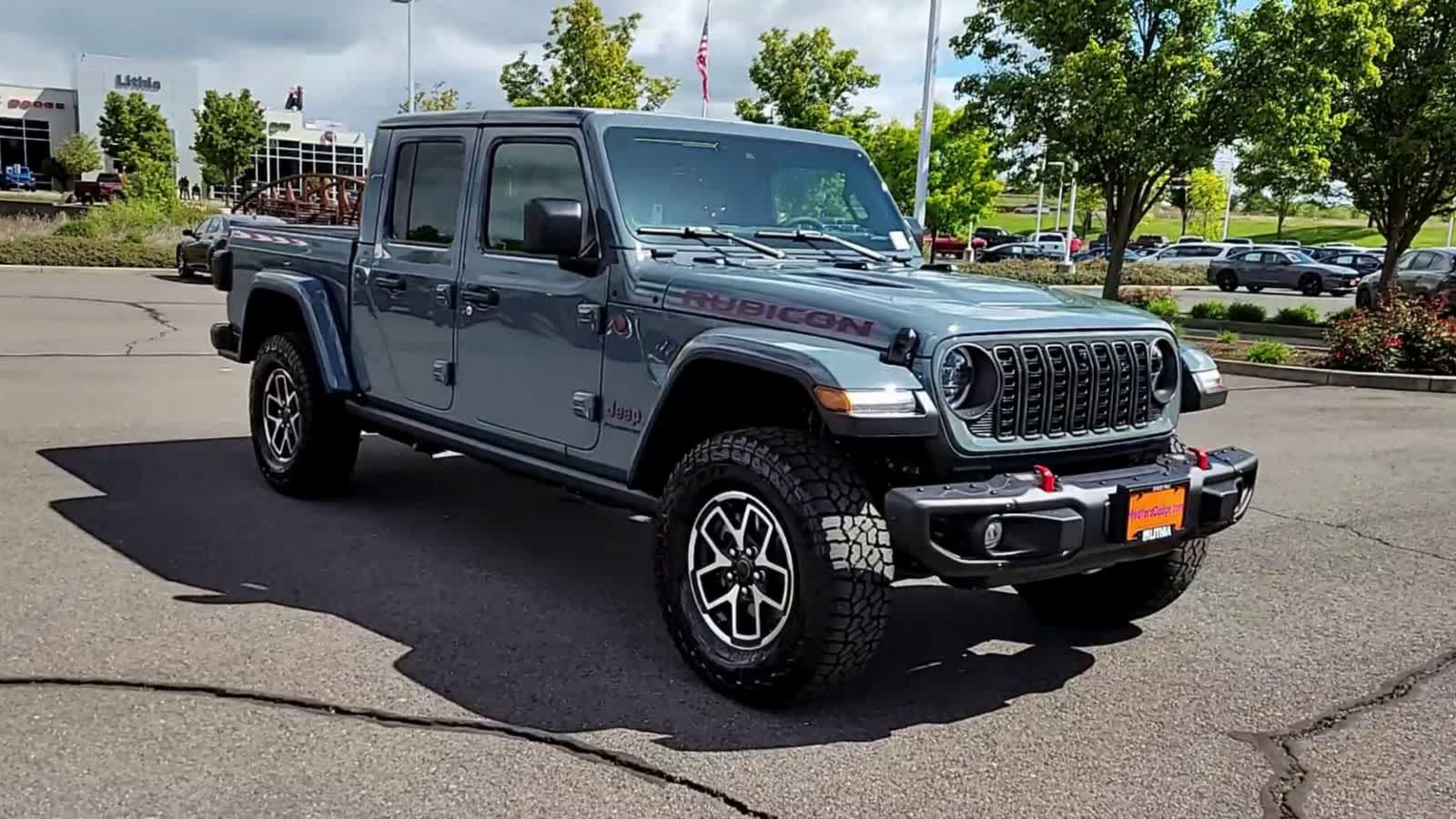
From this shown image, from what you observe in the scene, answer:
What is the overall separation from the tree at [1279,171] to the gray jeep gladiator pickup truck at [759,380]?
14628mm

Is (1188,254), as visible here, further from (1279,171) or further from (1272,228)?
(1272,228)

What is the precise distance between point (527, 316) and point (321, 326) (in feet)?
5.71

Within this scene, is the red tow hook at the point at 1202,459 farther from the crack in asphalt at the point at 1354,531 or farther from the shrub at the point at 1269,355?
the shrub at the point at 1269,355

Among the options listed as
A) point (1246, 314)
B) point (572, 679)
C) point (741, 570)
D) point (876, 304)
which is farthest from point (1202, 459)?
point (1246, 314)

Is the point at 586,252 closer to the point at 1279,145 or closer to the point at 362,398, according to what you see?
the point at 362,398

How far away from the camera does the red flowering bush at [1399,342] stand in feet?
47.3

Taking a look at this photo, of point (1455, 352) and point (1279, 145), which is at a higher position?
point (1279, 145)

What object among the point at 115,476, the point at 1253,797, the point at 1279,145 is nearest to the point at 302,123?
the point at 1279,145

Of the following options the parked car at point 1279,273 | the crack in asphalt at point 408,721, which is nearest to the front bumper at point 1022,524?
the crack in asphalt at point 408,721

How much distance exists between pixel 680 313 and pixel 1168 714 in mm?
2201

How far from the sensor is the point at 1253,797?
365cm

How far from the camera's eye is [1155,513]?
412cm

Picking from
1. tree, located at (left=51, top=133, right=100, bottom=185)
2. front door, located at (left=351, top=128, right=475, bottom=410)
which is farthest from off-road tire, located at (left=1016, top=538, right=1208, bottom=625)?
tree, located at (left=51, top=133, right=100, bottom=185)

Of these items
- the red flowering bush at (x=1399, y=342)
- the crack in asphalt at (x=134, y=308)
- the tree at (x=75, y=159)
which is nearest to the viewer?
the crack in asphalt at (x=134, y=308)
